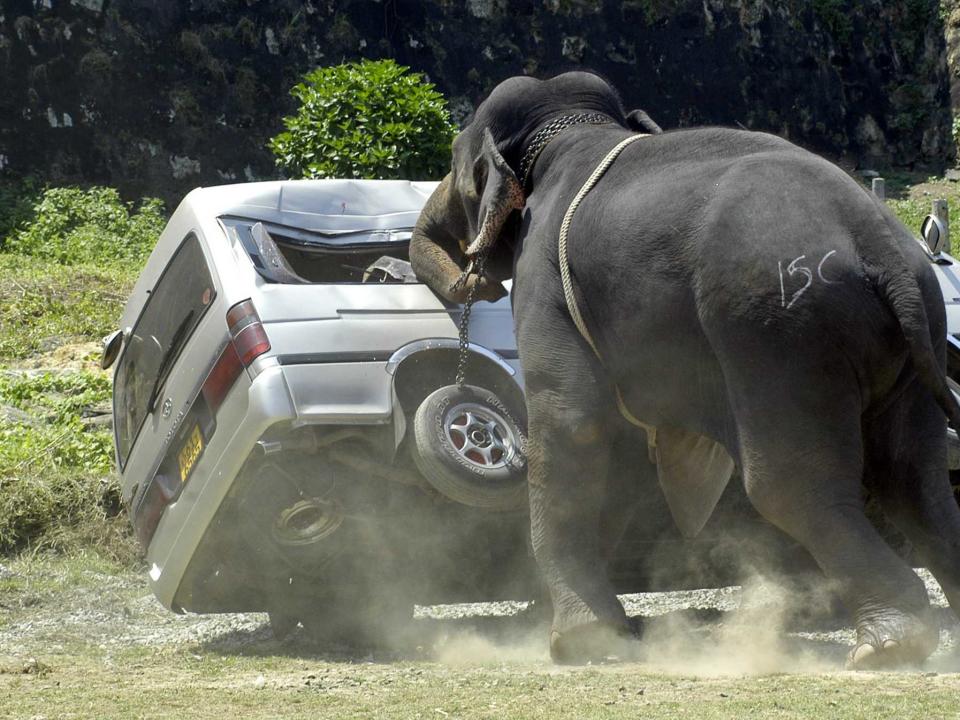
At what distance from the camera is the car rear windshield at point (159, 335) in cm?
639

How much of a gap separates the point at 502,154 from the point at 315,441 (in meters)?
1.34

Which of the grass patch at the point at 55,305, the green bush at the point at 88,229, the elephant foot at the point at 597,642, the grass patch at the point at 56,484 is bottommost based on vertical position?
the green bush at the point at 88,229

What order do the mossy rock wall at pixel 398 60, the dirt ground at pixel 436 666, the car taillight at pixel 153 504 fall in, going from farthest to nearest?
the mossy rock wall at pixel 398 60, the car taillight at pixel 153 504, the dirt ground at pixel 436 666

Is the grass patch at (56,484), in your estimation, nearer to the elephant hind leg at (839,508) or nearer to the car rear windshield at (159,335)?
the car rear windshield at (159,335)

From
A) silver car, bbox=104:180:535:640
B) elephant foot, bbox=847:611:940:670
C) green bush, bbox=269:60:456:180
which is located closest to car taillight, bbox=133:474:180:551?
silver car, bbox=104:180:535:640

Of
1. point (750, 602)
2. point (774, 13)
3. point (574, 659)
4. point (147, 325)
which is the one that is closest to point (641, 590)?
point (750, 602)

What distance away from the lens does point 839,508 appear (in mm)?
4723

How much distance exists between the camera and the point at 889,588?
4633 mm

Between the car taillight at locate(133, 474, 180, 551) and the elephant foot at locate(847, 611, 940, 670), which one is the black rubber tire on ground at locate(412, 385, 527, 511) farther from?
the elephant foot at locate(847, 611, 940, 670)

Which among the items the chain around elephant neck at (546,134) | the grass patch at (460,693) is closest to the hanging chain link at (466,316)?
the chain around elephant neck at (546,134)

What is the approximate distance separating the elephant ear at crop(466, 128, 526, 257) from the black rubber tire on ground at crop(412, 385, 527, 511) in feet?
1.80

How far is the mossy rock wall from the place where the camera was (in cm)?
1641

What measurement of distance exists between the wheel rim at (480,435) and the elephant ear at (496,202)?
0.60 metres

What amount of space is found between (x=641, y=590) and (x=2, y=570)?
355 centimetres
